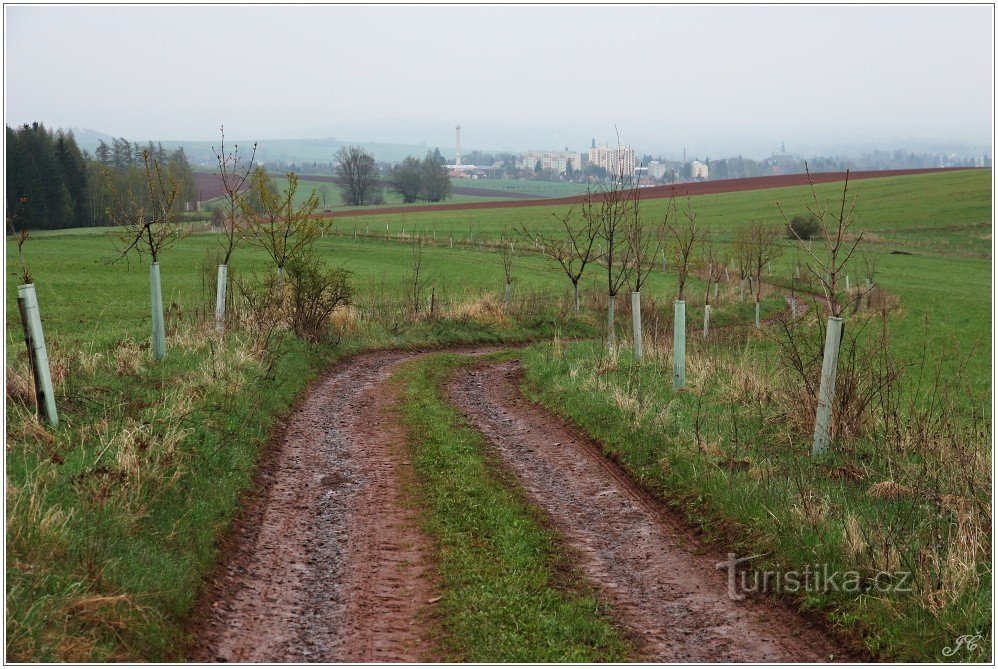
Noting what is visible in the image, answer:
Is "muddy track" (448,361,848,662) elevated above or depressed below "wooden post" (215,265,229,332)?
below

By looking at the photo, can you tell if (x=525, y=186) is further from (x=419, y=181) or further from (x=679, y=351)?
(x=679, y=351)

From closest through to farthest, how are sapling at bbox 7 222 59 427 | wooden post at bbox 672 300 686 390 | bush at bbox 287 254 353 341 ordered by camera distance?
1. sapling at bbox 7 222 59 427
2. wooden post at bbox 672 300 686 390
3. bush at bbox 287 254 353 341

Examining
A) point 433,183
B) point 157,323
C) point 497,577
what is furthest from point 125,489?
point 433,183

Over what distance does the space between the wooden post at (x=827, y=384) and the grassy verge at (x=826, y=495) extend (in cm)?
20

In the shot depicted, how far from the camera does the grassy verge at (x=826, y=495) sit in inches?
211

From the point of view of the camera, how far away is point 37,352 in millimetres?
8023

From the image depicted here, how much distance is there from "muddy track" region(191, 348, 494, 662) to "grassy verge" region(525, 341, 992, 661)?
2.62m

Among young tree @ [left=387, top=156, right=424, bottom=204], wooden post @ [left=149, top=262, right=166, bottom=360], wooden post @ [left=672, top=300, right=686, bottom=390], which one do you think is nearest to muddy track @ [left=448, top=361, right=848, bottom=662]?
wooden post @ [left=672, top=300, right=686, bottom=390]

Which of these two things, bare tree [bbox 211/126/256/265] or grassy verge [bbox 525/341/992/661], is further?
bare tree [bbox 211/126/256/265]

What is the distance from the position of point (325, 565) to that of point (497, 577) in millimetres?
1439

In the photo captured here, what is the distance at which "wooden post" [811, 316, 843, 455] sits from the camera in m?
8.30

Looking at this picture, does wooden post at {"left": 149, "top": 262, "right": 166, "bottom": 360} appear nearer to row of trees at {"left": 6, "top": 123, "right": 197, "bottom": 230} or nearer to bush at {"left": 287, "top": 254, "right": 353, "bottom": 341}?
bush at {"left": 287, "top": 254, "right": 353, "bottom": 341}

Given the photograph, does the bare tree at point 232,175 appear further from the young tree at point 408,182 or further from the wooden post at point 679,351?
the young tree at point 408,182

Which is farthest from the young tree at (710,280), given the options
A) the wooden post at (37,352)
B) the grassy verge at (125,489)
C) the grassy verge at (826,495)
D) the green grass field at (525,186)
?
the green grass field at (525,186)
